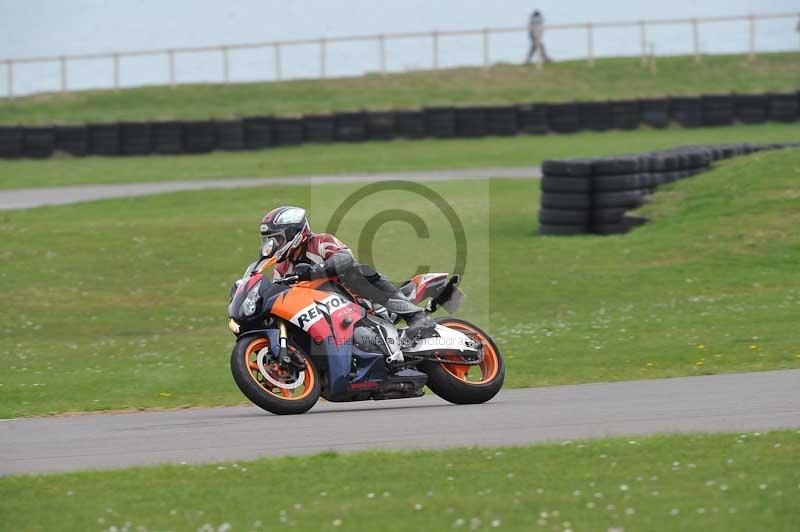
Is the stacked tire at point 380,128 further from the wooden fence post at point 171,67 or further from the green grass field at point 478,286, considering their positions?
Result: the wooden fence post at point 171,67

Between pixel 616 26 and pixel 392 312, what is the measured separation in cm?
4215

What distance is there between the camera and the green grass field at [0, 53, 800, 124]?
46.5 m

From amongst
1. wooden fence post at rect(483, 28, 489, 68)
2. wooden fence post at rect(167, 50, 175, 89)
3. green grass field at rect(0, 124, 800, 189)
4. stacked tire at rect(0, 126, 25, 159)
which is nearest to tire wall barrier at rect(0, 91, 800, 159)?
green grass field at rect(0, 124, 800, 189)

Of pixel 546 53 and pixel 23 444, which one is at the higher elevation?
pixel 546 53

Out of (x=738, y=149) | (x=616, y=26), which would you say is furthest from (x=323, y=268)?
(x=616, y=26)

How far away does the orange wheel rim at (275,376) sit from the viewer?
10.3m

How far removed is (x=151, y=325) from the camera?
17.5 m

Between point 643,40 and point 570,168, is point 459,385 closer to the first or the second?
point 570,168

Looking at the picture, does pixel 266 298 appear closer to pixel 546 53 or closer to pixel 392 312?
pixel 392 312

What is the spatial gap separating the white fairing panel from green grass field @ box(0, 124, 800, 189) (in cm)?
2295

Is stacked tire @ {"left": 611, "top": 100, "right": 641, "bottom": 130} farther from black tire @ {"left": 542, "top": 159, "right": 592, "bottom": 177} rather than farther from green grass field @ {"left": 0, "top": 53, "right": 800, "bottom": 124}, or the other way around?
black tire @ {"left": 542, "top": 159, "right": 592, "bottom": 177}

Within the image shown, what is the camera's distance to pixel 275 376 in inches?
410

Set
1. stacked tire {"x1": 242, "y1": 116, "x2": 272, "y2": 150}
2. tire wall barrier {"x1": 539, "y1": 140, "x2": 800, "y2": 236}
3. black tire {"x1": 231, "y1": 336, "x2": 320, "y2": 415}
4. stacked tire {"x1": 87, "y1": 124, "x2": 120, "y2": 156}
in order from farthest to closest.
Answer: stacked tire {"x1": 242, "y1": 116, "x2": 272, "y2": 150}
stacked tire {"x1": 87, "y1": 124, "x2": 120, "y2": 156}
tire wall barrier {"x1": 539, "y1": 140, "x2": 800, "y2": 236}
black tire {"x1": 231, "y1": 336, "x2": 320, "y2": 415}

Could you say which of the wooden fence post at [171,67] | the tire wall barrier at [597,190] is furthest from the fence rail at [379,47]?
the tire wall barrier at [597,190]
